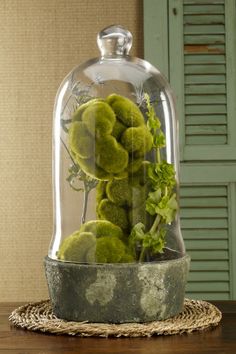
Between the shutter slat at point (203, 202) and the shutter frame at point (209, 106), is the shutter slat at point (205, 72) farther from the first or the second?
the shutter slat at point (203, 202)

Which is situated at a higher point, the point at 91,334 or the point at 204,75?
the point at 204,75

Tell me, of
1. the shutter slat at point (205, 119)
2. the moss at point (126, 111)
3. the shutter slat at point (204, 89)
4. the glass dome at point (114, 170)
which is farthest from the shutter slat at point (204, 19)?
the moss at point (126, 111)

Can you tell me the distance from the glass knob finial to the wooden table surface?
50cm

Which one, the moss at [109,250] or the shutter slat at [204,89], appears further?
the shutter slat at [204,89]

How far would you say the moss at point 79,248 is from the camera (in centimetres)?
115

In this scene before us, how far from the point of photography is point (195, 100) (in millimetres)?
2615

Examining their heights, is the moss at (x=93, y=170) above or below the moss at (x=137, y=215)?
above

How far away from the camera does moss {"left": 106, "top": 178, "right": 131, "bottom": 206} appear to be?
116 cm

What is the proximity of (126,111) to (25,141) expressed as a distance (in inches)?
63.5

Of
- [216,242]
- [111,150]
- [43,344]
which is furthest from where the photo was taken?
[216,242]

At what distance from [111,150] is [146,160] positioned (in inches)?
2.6

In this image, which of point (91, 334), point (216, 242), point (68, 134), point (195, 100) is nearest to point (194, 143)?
point (195, 100)

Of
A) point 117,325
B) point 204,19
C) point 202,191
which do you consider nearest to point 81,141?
point 117,325

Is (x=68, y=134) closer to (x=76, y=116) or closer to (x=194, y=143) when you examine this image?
(x=76, y=116)
